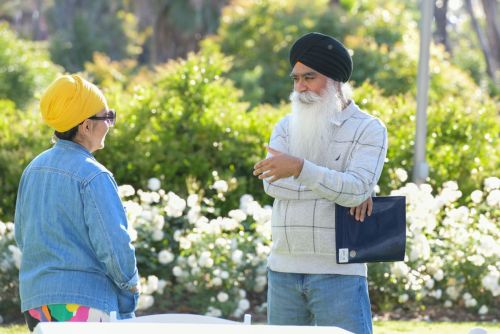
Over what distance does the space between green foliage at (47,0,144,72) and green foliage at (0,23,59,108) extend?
43.1 feet

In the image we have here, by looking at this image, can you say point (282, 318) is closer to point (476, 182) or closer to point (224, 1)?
point (476, 182)

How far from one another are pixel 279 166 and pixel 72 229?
0.73 meters

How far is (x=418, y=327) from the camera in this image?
6871mm

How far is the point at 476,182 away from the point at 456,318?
1.48 m

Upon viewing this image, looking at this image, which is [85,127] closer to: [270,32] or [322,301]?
[322,301]

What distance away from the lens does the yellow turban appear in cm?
342

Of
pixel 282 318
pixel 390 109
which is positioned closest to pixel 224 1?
pixel 390 109

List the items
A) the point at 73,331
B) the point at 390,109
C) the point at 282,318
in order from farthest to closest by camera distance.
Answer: the point at 390,109, the point at 282,318, the point at 73,331

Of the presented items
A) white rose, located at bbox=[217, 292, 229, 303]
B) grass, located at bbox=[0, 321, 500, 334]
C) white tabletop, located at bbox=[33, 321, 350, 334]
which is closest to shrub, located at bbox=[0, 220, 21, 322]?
grass, located at bbox=[0, 321, 500, 334]

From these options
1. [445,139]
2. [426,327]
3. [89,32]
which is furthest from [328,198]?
[89,32]

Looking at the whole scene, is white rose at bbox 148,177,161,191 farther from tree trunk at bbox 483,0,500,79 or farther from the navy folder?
tree trunk at bbox 483,0,500,79

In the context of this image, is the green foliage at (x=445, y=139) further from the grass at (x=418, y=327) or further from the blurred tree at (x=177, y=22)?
the blurred tree at (x=177, y=22)

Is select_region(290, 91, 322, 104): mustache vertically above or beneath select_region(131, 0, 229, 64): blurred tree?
beneath

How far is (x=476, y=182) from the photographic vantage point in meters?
8.36
